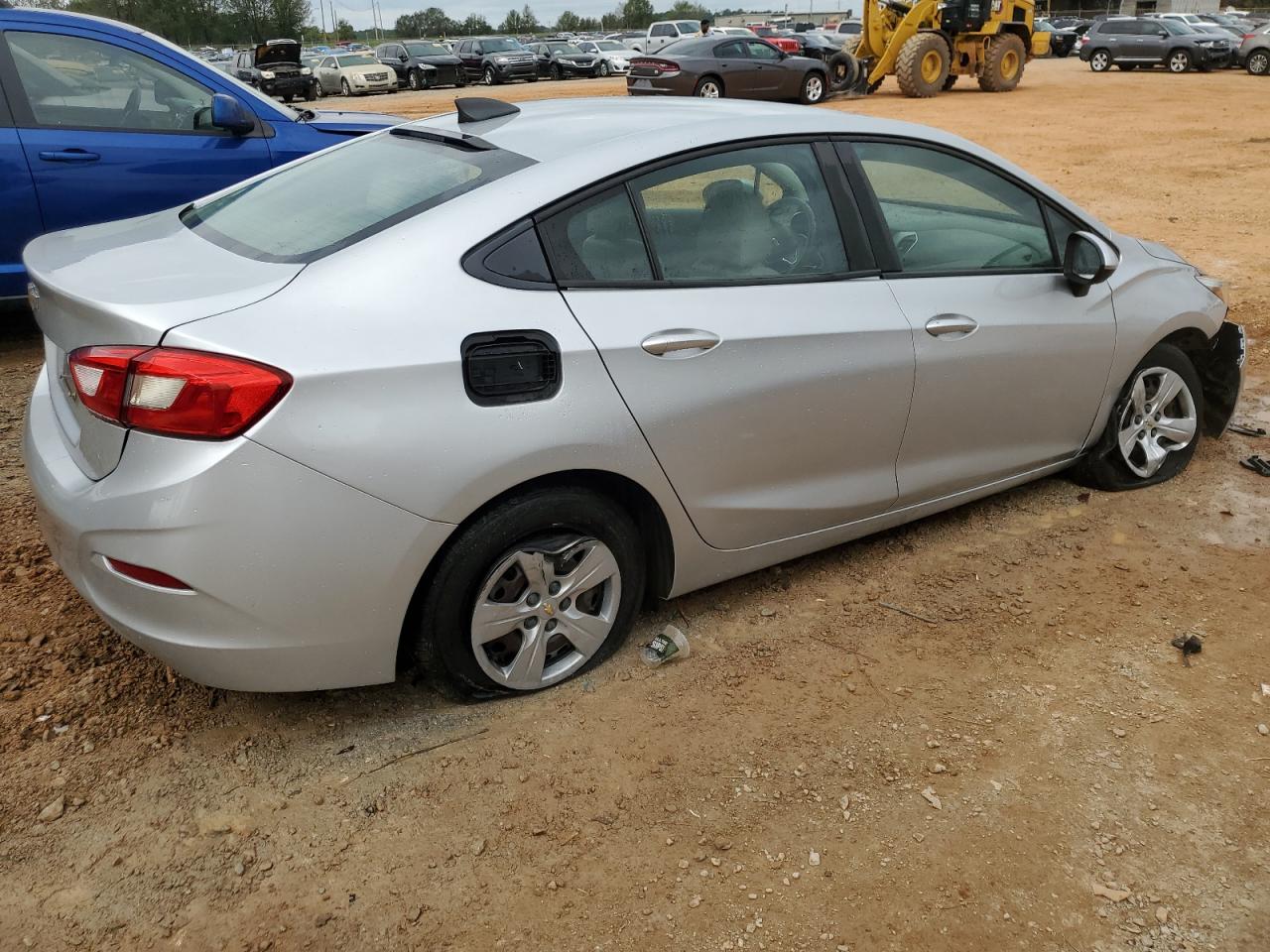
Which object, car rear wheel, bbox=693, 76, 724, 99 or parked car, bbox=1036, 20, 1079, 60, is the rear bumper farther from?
parked car, bbox=1036, 20, 1079, 60

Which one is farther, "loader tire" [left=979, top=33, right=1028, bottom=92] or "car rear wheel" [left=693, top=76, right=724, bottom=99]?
"loader tire" [left=979, top=33, right=1028, bottom=92]

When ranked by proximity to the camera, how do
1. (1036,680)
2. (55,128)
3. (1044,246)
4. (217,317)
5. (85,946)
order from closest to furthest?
(85,946) → (217,317) → (1036,680) → (1044,246) → (55,128)

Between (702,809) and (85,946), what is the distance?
1.40 m

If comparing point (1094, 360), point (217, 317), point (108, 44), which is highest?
point (108, 44)

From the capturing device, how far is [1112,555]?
3.90m

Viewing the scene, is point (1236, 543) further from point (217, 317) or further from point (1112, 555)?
point (217, 317)

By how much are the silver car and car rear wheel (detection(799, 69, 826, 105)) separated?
20.3m

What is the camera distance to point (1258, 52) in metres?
28.4

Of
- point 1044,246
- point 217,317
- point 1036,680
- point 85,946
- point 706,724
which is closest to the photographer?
point 85,946

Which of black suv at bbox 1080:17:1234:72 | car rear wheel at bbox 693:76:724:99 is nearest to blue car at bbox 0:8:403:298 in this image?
car rear wheel at bbox 693:76:724:99

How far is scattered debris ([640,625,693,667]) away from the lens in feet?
10.5

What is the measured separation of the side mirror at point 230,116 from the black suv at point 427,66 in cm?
3214

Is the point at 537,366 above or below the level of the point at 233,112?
below

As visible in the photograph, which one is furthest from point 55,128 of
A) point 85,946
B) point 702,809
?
point 702,809
